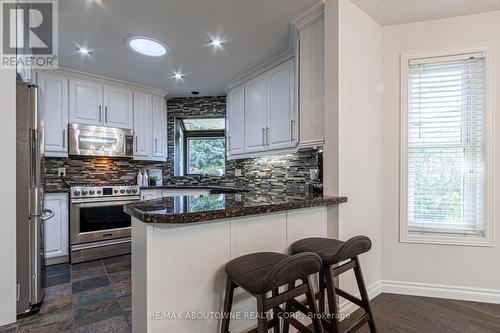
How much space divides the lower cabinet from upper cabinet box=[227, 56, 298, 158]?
2.29 metres

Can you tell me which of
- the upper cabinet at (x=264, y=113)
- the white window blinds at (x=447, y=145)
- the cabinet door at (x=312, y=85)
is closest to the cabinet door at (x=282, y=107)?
the upper cabinet at (x=264, y=113)

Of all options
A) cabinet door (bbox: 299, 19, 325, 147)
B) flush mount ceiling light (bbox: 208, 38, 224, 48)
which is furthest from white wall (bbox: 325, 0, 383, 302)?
flush mount ceiling light (bbox: 208, 38, 224, 48)

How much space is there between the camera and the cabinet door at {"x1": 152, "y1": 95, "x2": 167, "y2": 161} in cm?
423

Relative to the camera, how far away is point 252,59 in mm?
3035

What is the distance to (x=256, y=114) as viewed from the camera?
3.37m

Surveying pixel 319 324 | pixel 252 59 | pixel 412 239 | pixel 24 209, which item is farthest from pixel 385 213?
pixel 24 209

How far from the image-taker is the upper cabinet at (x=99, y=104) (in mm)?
3475

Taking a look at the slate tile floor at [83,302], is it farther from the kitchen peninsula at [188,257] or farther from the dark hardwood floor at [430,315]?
the dark hardwood floor at [430,315]

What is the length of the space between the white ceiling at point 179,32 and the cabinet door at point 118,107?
0.34 metres

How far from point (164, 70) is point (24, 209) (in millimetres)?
2273

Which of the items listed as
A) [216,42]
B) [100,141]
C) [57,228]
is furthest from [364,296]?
[100,141]

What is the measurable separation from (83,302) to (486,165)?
363 cm

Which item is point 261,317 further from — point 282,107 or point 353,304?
point 282,107

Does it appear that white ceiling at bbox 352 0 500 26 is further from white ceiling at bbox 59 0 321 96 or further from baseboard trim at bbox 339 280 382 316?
baseboard trim at bbox 339 280 382 316
